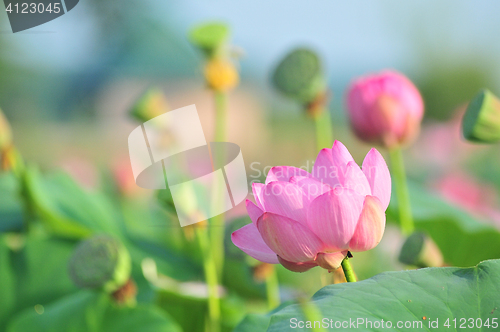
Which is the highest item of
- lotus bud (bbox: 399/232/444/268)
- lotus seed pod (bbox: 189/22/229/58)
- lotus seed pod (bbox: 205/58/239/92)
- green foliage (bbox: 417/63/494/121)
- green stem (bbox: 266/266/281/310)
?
lotus seed pod (bbox: 189/22/229/58)

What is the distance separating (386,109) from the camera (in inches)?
25.5

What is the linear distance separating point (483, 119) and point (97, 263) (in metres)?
0.41

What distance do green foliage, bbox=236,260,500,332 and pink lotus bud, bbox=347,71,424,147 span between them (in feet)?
1.24

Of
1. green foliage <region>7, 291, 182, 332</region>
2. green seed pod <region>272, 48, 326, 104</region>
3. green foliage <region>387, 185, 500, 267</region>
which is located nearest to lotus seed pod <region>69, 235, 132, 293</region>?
green foliage <region>7, 291, 182, 332</region>

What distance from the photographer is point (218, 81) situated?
2.44 feet

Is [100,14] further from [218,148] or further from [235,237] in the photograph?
[235,237]

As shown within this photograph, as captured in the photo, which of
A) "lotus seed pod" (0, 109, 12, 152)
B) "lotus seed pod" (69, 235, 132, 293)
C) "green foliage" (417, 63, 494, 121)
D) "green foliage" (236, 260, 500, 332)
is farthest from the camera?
"green foliage" (417, 63, 494, 121)

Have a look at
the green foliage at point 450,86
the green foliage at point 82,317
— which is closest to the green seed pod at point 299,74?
the green foliage at point 82,317

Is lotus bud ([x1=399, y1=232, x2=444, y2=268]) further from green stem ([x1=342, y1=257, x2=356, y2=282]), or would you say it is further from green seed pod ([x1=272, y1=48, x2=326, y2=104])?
green seed pod ([x1=272, y1=48, x2=326, y2=104])

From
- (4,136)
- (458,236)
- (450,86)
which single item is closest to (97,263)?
(4,136)

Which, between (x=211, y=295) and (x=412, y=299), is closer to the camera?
(x=412, y=299)

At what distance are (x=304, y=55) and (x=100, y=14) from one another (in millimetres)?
6056

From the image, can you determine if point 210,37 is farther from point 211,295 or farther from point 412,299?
point 412,299

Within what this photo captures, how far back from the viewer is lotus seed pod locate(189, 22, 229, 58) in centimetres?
73
